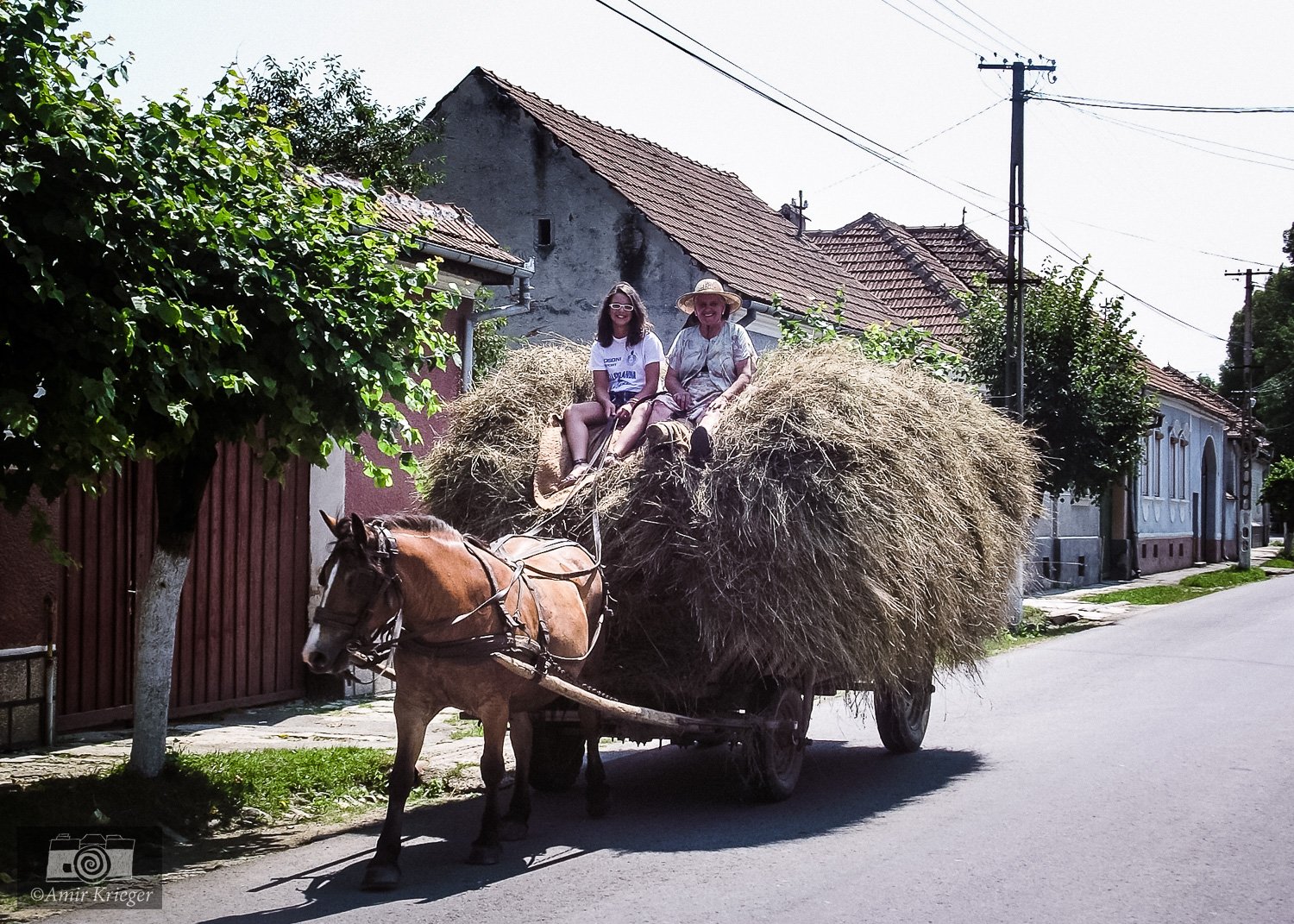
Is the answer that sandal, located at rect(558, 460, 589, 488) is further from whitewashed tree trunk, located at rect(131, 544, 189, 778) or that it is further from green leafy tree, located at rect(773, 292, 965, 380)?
green leafy tree, located at rect(773, 292, 965, 380)

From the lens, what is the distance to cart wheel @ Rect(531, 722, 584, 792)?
7.79 meters

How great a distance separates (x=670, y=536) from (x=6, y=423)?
322cm

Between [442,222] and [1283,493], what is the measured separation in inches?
1578

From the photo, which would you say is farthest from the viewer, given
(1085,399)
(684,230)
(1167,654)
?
(1085,399)

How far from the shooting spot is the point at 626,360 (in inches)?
324

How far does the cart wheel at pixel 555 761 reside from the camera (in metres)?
7.79

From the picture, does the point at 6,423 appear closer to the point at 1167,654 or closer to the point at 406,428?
the point at 406,428

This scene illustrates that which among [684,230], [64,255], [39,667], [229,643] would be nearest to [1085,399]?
[684,230]

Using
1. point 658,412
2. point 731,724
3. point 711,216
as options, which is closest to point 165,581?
point 658,412

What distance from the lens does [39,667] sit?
891 centimetres

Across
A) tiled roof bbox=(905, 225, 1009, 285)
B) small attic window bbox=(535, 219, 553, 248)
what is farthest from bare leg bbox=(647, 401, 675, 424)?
tiled roof bbox=(905, 225, 1009, 285)

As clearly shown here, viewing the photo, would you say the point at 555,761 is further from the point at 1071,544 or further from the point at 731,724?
the point at 1071,544

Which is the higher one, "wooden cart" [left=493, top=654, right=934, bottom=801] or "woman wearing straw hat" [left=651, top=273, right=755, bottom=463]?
"woman wearing straw hat" [left=651, top=273, right=755, bottom=463]

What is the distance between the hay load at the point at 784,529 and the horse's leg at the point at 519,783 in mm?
804
